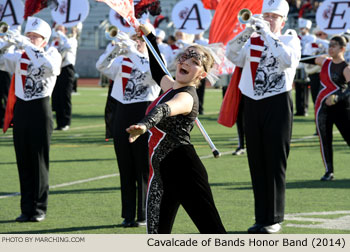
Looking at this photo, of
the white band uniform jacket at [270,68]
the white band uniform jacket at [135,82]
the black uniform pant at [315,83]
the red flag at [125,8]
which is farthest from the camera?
the black uniform pant at [315,83]

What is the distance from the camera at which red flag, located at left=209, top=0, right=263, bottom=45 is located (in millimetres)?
7324

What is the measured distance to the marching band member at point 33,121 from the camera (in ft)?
24.0

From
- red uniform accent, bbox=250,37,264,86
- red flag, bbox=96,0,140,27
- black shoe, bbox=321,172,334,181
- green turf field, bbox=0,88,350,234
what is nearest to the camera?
red flag, bbox=96,0,140,27

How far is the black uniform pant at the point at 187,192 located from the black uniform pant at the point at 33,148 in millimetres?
2743

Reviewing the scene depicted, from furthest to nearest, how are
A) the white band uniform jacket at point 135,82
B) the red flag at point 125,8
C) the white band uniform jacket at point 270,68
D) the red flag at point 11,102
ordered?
the red flag at point 11,102
the white band uniform jacket at point 135,82
the white band uniform jacket at point 270,68
the red flag at point 125,8

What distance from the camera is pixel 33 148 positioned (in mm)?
7336

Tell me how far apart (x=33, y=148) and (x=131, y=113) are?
95 centimetres

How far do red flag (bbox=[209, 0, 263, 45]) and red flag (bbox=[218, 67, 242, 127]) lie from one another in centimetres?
35

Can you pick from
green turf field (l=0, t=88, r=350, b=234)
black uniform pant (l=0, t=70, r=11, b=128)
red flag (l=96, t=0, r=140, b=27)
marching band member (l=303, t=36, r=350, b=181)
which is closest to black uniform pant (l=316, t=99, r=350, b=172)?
marching band member (l=303, t=36, r=350, b=181)

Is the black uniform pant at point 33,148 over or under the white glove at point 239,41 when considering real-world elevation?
under

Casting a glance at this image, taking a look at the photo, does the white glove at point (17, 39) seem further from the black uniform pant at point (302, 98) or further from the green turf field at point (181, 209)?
the black uniform pant at point (302, 98)

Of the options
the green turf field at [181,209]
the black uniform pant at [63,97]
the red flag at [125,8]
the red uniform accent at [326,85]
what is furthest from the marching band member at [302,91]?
the red flag at [125,8]

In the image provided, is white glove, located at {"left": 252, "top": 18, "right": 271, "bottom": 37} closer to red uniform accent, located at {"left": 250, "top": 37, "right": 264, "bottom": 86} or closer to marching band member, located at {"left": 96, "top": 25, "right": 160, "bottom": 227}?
red uniform accent, located at {"left": 250, "top": 37, "right": 264, "bottom": 86}

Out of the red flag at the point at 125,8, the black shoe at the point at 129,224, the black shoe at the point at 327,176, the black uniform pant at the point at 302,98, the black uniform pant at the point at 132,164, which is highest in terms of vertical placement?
the red flag at the point at 125,8
